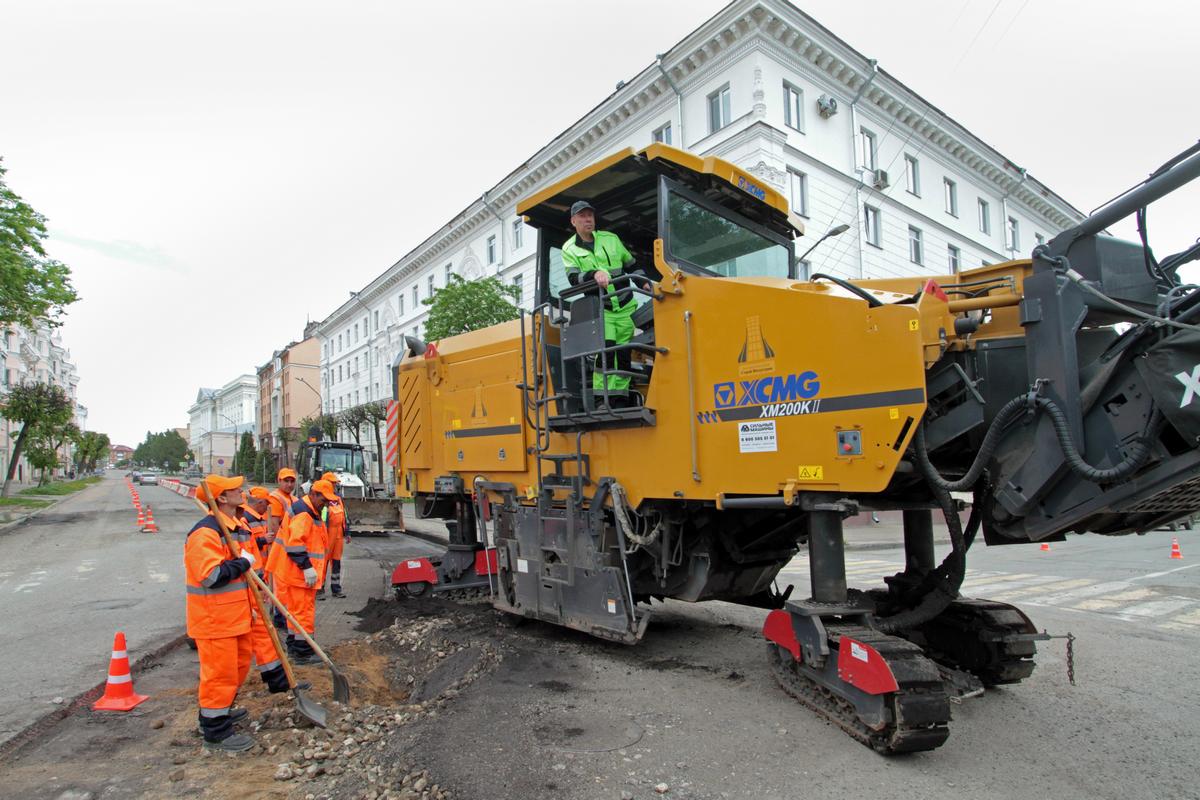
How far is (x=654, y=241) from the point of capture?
220 inches

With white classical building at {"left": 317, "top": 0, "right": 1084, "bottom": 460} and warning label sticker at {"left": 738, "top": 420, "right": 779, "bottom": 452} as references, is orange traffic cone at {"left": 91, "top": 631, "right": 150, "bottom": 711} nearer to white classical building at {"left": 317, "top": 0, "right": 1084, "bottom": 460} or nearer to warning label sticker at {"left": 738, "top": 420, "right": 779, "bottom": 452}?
warning label sticker at {"left": 738, "top": 420, "right": 779, "bottom": 452}

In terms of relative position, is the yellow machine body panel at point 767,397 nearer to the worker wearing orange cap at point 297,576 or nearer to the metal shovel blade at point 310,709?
the worker wearing orange cap at point 297,576

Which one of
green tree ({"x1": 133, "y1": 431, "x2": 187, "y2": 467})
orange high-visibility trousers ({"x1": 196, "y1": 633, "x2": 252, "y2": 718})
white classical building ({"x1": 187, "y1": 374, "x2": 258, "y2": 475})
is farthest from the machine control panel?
green tree ({"x1": 133, "y1": 431, "x2": 187, "y2": 467})

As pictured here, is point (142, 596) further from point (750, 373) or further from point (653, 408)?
point (750, 373)

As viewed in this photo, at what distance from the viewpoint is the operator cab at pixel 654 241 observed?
16.8 ft

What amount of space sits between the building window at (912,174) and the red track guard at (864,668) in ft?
79.9

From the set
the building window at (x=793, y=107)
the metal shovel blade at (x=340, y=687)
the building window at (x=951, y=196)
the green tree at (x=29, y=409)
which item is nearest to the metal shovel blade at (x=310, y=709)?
the metal shovel blade at (x=340, y=687)

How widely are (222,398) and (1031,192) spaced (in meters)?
120

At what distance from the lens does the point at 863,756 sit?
378 cm

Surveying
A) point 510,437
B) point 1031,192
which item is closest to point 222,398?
point 1031,192

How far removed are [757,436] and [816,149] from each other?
62.4 feet

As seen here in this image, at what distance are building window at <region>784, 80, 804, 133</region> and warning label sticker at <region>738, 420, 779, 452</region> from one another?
17931mm

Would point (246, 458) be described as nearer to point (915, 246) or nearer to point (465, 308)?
point (465, 308)

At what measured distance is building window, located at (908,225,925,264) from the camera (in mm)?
25016
